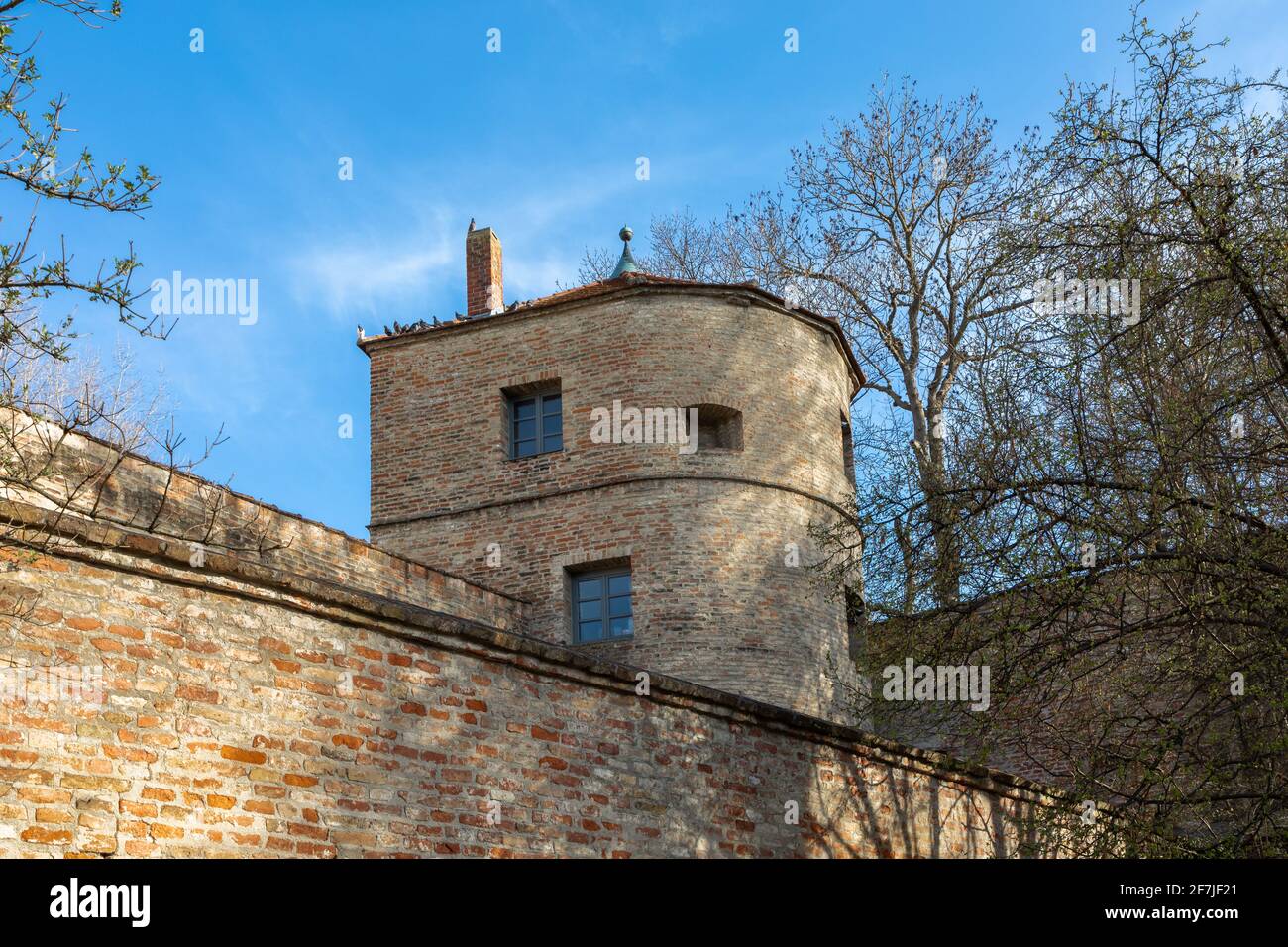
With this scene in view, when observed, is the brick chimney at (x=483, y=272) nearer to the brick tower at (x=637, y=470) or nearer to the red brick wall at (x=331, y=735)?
the brick tower at (x=637, y=470)

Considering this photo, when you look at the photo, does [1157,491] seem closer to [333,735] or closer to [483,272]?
[333,735]

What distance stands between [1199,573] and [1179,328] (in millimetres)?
1666

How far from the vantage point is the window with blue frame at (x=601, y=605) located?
17547mm

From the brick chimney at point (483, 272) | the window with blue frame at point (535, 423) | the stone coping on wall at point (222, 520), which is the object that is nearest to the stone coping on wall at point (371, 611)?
the stone coping on wall at point (222, 520)

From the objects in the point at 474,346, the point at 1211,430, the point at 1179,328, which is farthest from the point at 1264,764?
the point at 474,346

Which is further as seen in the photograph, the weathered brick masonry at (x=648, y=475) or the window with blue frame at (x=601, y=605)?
the window with blue frame at (x=601, y=605)

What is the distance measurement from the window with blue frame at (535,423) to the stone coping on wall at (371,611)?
9154 millimetres

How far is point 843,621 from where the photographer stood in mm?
18453

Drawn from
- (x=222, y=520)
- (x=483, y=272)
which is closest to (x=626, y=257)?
(x=483, y=272)

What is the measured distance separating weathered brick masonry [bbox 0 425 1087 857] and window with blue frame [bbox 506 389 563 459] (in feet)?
31.0

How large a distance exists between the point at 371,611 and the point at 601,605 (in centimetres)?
1058

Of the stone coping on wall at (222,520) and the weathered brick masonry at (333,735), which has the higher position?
the stone coping on wall at (222,520)

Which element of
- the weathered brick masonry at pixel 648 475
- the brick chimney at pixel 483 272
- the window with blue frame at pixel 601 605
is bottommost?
the window with blue frame at pixel 601 605

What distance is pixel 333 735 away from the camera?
274 inches
